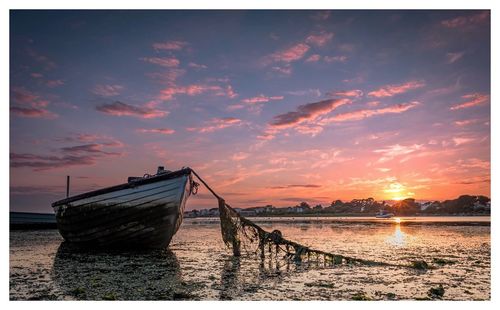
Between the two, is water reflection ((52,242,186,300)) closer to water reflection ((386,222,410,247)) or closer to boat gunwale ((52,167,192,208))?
boat gunwale ((52,167,192,208))

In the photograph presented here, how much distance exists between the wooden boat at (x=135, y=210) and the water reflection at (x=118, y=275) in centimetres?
78

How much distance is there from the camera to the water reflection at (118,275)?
Answer: 6957 mm

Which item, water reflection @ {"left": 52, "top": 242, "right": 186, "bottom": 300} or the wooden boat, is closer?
water reflection @ {"left": 52, "top": 242, "right": 186, "bottom": 300}

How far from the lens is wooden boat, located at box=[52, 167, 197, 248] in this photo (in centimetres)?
1274

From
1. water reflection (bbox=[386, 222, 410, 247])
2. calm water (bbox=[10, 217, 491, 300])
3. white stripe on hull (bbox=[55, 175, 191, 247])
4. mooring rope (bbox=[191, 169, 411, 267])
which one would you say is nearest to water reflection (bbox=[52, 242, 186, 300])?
calm water (bbox=[10, 217, 491, 300])

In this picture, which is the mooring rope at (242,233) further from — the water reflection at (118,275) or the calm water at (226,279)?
the water reflection at (118,275)

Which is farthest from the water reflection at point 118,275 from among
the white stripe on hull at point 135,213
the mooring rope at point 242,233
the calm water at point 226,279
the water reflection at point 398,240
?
the water reflection at point 398,240

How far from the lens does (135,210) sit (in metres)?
12.8

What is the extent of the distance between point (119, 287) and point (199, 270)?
2332 millimetres

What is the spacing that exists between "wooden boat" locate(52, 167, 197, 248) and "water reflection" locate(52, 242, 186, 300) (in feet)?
2.57

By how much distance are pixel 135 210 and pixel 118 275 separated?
14.1ft

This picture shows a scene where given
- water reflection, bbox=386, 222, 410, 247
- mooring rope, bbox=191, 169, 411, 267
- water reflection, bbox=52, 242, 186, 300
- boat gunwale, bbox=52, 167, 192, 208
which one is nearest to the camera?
water reflection, bbox=52, 242, 186, 300
